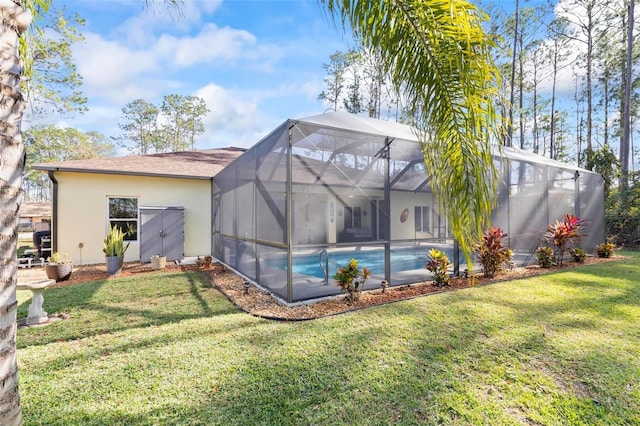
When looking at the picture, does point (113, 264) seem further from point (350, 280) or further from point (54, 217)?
point (350, 280)

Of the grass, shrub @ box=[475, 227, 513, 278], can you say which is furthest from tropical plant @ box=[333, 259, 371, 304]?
shrub @ box=[475, 227, 513, 278]

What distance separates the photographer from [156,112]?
29.1 m

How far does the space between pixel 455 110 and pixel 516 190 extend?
717 centimetres

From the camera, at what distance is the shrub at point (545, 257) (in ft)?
24.9

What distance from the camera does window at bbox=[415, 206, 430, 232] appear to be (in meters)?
6.27

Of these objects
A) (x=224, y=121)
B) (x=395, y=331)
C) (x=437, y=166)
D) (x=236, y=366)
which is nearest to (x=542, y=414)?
(x=395, y=331)

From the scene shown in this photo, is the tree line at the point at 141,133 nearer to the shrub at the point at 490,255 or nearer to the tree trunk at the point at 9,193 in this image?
the shrub at the point at 490,255

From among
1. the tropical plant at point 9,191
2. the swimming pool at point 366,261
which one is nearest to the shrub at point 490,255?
the swimming pool at point 366,261

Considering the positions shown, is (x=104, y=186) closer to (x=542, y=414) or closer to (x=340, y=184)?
(x=340, y=184)

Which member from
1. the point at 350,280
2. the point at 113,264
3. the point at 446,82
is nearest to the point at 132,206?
the point at 113,264

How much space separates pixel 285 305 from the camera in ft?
15.6

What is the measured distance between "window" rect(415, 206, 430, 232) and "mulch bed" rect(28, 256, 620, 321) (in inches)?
45.7

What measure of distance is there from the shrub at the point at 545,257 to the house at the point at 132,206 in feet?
34.3

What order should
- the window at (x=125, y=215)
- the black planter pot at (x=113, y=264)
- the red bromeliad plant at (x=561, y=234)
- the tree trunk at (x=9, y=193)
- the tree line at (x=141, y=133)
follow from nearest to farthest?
the tree trunk at (x=9, y=193) → the black planter pot at (x=113, y=264) → the red bromeliad plant at (x=561, y=234) → the window at (x=125, y=215) → the tree line at (x=141, y=133)
